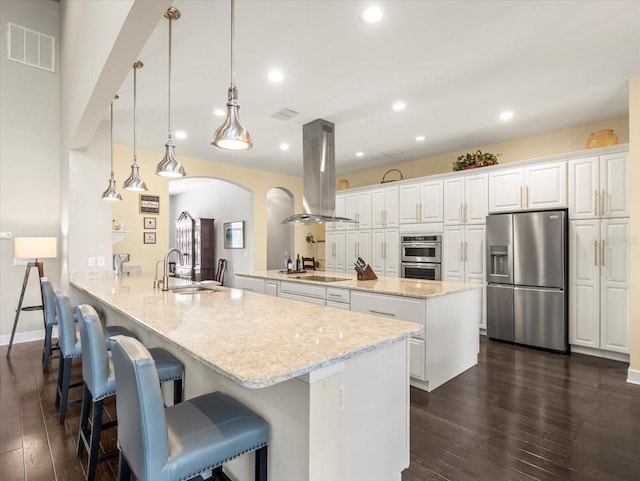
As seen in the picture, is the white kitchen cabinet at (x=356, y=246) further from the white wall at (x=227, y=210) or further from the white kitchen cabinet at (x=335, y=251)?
the white wall at (x=227, y=210)

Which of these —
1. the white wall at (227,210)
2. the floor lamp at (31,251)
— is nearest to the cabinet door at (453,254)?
the white wall at (227,210)

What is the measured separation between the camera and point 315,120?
4207mm

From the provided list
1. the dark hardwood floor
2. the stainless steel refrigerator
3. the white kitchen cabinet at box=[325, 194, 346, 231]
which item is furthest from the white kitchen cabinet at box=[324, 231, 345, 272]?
the dark hardwood floor

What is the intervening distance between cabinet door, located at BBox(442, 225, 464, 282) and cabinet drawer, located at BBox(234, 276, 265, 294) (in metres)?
2.74

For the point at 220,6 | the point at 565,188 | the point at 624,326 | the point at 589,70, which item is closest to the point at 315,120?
the point at 220,6

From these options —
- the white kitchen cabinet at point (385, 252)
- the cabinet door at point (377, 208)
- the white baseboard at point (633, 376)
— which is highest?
the cabinet door at point (377, 208)

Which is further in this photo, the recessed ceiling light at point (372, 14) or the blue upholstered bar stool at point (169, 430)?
the recessed ceiling light at point (372, 14)

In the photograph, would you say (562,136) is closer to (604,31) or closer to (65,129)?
(604,31)

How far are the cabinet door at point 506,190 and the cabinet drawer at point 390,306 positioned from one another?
253cm

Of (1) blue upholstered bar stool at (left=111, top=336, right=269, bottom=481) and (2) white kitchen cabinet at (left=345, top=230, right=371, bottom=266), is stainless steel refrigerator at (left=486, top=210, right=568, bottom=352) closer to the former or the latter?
(2) white kitchen cabinet at (left=345, top=230, right=371, bottom=266)

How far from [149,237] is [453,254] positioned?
481cm

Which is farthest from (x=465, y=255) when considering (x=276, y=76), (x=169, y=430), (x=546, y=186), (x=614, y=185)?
(x=169, y=430)

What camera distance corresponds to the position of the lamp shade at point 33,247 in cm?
390

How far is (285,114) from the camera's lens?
13.2 feet
